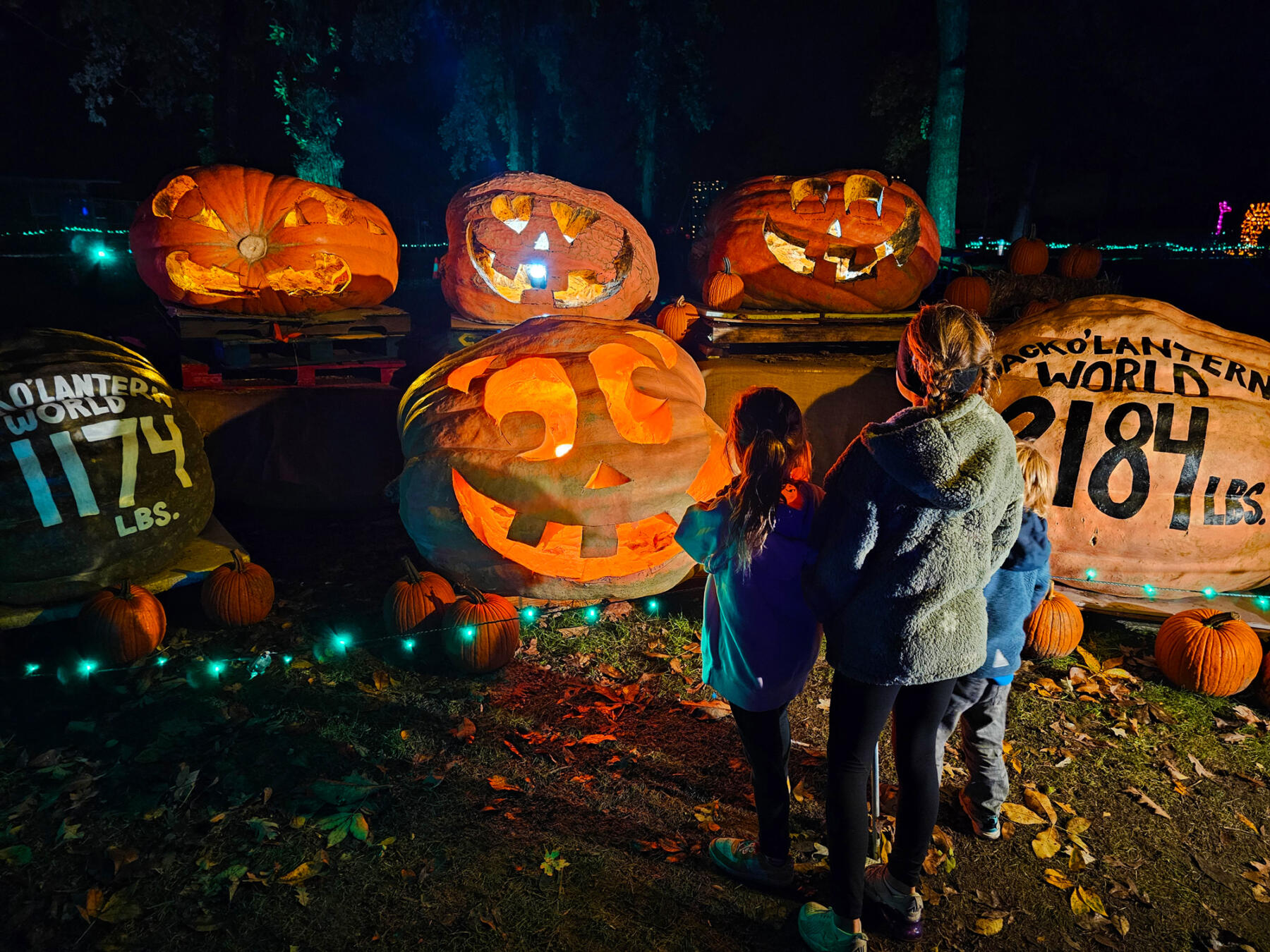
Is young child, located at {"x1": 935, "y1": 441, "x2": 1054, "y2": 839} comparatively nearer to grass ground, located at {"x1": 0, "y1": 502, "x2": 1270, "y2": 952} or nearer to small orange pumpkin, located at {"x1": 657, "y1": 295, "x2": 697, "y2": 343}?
A: grass ground, located at {"x1": 0, "y1": 502, "x2": 1270, "y2": 952}

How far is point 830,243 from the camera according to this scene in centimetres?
627

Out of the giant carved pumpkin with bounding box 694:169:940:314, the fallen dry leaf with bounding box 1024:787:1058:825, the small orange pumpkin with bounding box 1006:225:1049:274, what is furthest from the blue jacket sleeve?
the small orange pumpkin with bounding box 1006:225:1049:274

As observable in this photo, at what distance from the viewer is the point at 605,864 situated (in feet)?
9.93

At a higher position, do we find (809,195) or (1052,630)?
(809,195)

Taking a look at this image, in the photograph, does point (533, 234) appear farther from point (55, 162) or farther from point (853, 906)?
point (55, 162)

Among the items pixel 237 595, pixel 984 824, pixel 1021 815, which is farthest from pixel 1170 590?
pixel 237 595

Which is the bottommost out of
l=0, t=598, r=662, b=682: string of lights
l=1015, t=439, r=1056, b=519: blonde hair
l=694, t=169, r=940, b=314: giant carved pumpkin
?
l=0, t=598, r=662, b=682: string of lights

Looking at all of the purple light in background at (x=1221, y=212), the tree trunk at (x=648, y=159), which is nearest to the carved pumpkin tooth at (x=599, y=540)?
the tree trunk at (x=648, y=159)

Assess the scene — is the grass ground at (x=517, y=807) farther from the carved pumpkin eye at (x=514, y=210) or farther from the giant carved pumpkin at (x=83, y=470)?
the carved pumpkin eye at (x=514, y=210)

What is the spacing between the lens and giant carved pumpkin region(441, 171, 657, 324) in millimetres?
6426

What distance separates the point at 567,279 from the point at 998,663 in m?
4.87

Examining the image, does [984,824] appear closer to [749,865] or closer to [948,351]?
[749,865]

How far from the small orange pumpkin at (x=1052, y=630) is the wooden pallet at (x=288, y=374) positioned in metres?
5.33

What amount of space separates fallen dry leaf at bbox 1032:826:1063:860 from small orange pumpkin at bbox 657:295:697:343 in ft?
14.2
